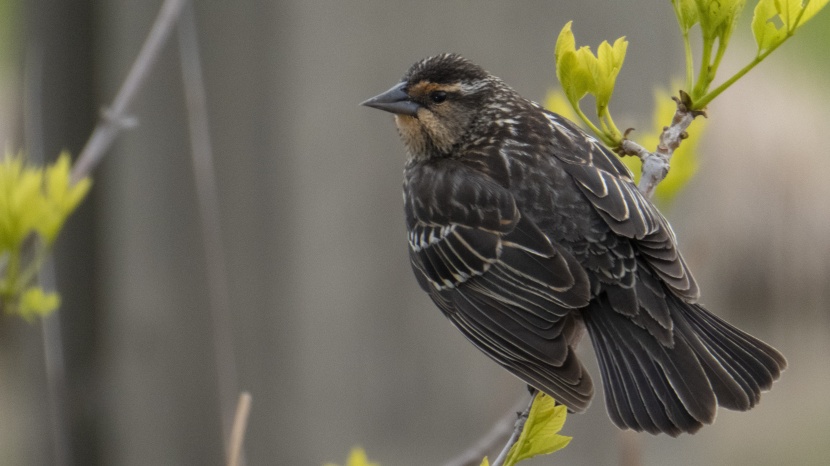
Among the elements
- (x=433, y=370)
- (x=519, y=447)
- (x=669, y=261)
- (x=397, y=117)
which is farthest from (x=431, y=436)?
(x=519, y=447)

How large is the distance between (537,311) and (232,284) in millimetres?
1617

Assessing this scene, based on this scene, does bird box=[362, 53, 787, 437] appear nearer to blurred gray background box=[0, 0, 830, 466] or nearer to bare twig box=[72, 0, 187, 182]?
bare twig box=[72, 0, 187, 182]

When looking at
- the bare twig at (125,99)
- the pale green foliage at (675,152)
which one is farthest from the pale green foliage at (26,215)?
the pale green foliage at (675,152)

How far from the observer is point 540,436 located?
1.31 m

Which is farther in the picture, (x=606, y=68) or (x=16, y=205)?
(x=16, y=205)

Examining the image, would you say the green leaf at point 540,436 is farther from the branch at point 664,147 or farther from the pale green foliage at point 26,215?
the pale green foliage at point 26,215

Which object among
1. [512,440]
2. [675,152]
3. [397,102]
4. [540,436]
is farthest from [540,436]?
[397,102]

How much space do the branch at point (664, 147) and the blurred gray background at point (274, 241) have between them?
1.41m

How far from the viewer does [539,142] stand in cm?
228

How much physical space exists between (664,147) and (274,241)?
187 cm

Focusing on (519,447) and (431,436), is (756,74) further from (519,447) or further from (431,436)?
(519,447)

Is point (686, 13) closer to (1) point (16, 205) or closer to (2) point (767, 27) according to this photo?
(2) point (767, 27)

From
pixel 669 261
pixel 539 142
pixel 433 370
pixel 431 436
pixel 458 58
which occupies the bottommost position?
pixel 431 436

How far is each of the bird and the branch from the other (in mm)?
328
